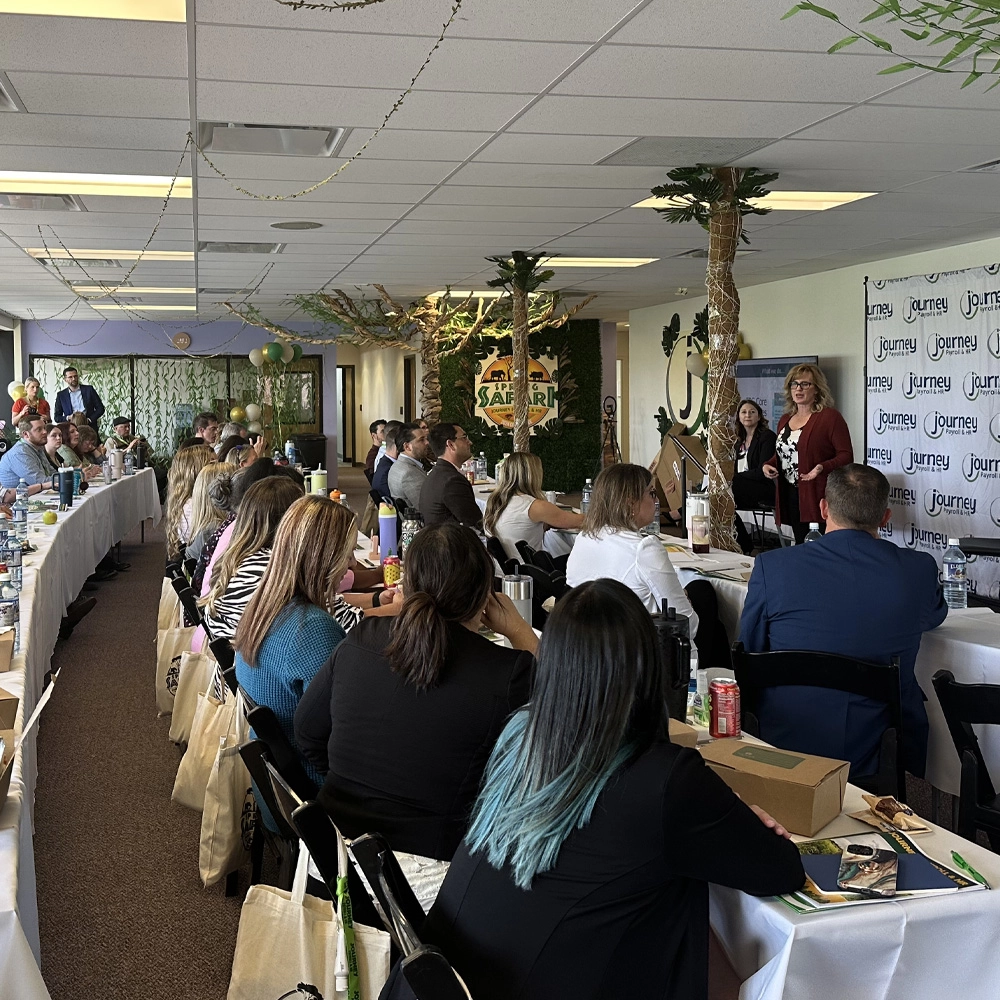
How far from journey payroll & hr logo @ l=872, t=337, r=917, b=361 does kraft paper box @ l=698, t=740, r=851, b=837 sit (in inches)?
307

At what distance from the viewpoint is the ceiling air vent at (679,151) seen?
525 cm

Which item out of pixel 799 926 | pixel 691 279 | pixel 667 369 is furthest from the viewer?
pixel 667 369

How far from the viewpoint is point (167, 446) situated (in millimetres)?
18734

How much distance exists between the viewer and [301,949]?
2057 mm

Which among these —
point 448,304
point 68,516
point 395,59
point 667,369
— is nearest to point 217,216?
point 68,516

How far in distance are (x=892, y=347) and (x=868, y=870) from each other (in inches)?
327

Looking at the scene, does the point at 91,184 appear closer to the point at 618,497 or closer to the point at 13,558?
the point at 13,558

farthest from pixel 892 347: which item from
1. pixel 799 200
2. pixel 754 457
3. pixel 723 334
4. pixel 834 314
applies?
pixel 723 334

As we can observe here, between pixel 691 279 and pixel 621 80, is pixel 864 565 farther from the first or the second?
pixel 691 279

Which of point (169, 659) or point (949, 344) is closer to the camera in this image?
point (169, 659)

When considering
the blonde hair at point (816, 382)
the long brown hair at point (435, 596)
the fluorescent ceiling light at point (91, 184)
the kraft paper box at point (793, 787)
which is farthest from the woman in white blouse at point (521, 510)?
the kraft paper box at point (793, 787)

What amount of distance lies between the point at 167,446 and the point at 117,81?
1517cm

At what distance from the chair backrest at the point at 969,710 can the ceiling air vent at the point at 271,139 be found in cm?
348

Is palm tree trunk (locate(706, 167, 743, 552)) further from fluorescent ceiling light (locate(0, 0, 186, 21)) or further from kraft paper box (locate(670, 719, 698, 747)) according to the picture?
kraft paper box (locate(670, 719, 698, 747))
